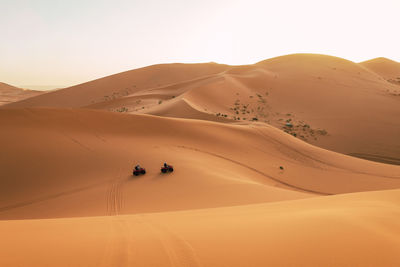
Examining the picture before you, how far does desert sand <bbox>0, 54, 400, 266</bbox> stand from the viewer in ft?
7.80

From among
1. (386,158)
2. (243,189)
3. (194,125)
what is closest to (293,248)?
(243,189)

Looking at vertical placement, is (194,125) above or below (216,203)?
→ above

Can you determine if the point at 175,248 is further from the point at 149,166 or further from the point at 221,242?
the point at 149,166

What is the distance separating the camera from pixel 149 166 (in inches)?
326

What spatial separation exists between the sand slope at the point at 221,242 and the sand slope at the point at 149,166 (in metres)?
2.64

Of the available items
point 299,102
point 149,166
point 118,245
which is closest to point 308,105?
point 299,102

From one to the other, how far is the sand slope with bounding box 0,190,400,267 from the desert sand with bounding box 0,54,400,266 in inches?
0.5

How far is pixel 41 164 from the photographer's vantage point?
Answer: 797 centimetres

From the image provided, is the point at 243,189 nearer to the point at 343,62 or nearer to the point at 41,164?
the point at 41,164

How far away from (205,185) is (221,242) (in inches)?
174

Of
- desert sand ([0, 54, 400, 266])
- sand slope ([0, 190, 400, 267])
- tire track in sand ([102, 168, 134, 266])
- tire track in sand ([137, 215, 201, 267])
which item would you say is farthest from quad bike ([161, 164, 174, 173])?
tire track in sand ([137, 215, 201, 267])

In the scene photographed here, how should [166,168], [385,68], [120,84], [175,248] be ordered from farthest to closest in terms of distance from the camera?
[385,68] < [120,84] < [166,168] < [175,248]

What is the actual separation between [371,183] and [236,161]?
516cm

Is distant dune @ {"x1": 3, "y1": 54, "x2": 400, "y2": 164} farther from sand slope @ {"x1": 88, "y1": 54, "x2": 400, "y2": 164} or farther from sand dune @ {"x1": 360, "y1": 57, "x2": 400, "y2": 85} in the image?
sand dune @ {"x1": 360, "y1": 57, "x2": 400, "y2": 85}
